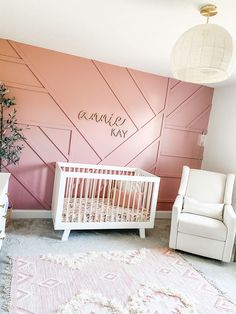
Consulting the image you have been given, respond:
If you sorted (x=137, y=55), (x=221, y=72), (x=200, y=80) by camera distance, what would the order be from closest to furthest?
(x=221, y=72) → (x=200, y=80) → (x=137, y=55)

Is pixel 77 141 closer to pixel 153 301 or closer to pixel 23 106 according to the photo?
pixel 23 106

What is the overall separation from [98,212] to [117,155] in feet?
3.16

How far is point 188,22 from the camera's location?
203cm

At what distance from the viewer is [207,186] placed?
10.9ft

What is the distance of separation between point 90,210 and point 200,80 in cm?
189

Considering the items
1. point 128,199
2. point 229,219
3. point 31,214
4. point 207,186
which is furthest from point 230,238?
point 31,214

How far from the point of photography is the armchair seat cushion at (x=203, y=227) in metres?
2.75

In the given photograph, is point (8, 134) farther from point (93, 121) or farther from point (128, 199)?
point (128, 199)

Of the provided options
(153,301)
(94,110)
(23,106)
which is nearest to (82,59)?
(94,110)

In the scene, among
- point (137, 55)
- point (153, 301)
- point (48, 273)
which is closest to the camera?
point (153, 301)

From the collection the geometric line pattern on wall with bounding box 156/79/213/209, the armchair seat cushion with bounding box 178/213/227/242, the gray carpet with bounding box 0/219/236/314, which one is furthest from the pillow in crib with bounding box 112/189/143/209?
the geometric line pattern on wall with bounding box 156/79/213/209

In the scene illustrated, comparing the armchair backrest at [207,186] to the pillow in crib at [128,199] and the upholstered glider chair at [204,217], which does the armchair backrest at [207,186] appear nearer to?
the upholstered glider chair at [204,217]

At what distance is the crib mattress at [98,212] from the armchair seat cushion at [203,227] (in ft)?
1.60

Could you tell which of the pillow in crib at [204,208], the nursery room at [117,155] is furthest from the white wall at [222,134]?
the pillow in crib at [204,208]
